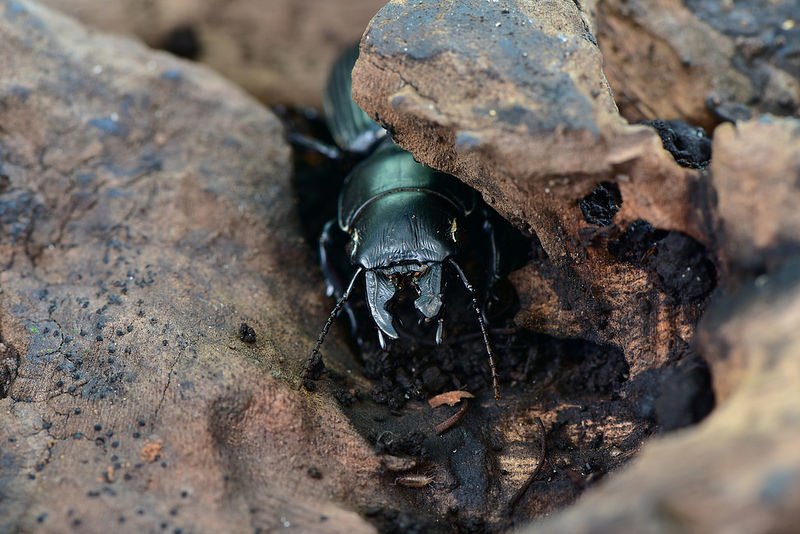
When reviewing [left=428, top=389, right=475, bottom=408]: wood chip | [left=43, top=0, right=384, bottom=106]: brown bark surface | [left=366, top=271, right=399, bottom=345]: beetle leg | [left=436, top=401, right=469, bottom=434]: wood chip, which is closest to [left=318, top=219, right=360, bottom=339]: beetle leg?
[left=366, top=271, right=399, bottom=345]: beetle leg

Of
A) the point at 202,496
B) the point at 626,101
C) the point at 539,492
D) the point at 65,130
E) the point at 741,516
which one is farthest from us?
the point at 626,101

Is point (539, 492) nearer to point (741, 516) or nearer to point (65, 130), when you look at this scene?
point (741, 516)

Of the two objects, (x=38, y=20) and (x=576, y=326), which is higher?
(x=576, y=326)

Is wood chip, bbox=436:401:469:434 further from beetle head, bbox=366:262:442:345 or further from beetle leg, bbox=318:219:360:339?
beetle leg, bbox=318:219:360:339

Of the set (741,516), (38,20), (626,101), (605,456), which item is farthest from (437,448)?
(38,20)

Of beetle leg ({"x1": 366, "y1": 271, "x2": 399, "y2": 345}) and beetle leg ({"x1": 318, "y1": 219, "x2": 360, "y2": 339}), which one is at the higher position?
beetle leg ({"x1": 366, "y1": 271, "x2": 399, "y2": 345})

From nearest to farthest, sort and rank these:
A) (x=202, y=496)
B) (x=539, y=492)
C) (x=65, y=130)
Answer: (x=202, y=496), (x=539, y=492), (x=65, y=130)

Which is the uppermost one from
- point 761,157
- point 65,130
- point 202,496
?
point 761,157

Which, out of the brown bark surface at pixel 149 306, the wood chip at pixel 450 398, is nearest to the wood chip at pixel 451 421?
the wood chip at pixel 450 398

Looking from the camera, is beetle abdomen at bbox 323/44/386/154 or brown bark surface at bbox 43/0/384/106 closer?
beetle abdomen at bbox 323/44/386/154
